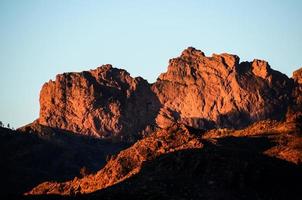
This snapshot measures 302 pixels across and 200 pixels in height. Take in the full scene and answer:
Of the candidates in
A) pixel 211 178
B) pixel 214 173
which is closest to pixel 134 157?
pixel 214 173

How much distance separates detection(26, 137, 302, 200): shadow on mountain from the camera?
2751 inches

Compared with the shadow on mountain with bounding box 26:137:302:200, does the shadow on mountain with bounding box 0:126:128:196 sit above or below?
above

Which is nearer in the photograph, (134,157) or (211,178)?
(211,178)

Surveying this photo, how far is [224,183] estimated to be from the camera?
73062 millimetres

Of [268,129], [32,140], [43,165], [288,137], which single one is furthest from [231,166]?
[32,140]

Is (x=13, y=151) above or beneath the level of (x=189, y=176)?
above

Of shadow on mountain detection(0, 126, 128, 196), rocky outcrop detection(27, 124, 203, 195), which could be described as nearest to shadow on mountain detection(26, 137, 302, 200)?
rocky outcrop detection(27, 124, 203, 195)

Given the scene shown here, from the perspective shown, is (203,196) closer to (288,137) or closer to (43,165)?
(288,137)

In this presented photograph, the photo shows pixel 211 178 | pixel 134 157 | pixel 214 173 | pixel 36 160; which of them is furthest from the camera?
pixel 36 160

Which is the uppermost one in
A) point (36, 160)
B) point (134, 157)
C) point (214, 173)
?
point (36, 160)

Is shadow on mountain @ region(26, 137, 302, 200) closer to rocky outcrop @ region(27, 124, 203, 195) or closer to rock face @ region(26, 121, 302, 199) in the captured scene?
rock face @ region(26, 121, 302, 199)

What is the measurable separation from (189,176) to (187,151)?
301 inches

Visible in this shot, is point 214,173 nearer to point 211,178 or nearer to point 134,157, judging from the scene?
point 211,178

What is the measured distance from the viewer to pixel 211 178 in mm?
74438
